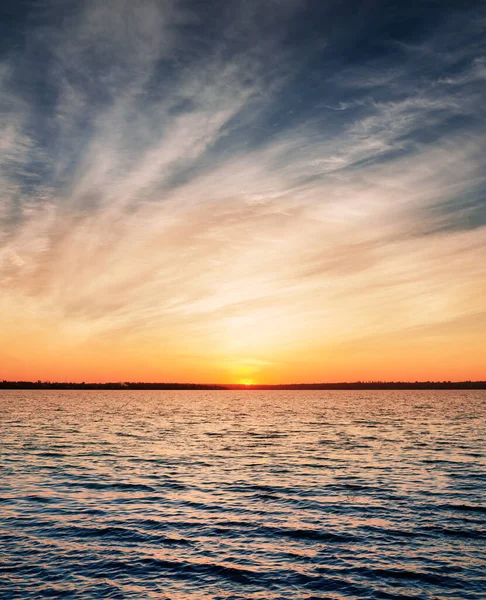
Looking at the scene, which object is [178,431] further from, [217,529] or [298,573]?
[298,573]

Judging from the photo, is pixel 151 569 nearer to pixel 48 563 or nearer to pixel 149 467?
pixel 48 563

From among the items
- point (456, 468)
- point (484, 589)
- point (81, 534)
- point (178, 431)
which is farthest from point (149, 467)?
point (178, 431)

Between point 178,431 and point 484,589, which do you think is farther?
point 178,431

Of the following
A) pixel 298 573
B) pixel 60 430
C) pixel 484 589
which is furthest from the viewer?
pixel 60 430

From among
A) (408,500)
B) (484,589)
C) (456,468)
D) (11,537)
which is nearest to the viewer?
(484,589)

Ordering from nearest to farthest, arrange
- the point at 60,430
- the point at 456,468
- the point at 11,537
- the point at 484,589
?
the point at 484,589, the point at 11,537, the point at 456,468, the point at 60,430

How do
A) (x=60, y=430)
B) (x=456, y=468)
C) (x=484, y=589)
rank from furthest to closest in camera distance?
(x=60, y=430)
(x=456, y=468)
(x=484, y=589)

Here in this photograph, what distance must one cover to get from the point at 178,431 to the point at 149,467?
110 feet

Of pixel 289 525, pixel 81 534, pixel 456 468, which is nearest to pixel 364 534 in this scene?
pixel 289 525

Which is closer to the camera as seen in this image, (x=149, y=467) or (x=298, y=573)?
(x=298, y=573)

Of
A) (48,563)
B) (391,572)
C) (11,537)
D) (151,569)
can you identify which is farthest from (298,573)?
(11,537)

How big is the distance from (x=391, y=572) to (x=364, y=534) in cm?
440

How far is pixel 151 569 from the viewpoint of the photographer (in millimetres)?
18297

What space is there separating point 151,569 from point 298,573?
543 cm
